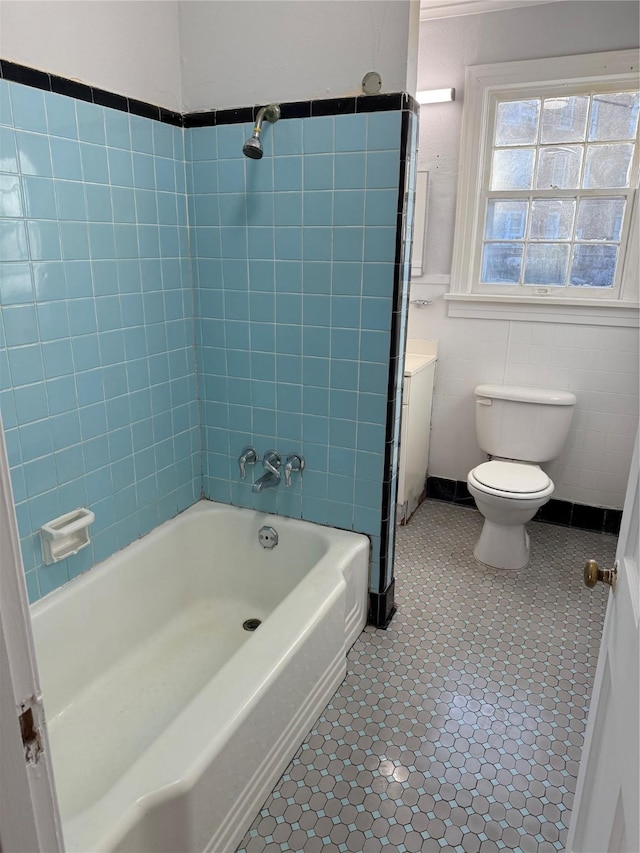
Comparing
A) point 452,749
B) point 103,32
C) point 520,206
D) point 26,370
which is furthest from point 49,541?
point 520,206

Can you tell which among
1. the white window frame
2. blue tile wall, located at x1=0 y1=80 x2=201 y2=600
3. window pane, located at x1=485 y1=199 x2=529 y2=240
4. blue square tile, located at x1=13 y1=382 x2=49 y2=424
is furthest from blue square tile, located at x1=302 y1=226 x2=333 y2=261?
window pane, located at x1=485 y1=199 x2=529 y2=240

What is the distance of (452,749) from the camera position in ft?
5.62

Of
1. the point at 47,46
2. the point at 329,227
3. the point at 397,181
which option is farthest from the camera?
the point at 329,227

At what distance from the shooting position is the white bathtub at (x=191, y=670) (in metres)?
1.21

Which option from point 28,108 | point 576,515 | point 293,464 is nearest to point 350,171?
point 28,108

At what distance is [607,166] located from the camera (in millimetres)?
2668

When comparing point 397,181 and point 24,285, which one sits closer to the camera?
point 24,285

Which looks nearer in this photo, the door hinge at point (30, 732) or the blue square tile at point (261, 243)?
the door hinge at point (30, 732)

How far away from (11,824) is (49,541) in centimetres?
119

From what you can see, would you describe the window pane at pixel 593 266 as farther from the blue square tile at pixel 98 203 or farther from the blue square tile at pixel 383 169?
the blue square tile at pixel 98 203

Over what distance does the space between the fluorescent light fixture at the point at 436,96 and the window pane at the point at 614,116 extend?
2.09ft

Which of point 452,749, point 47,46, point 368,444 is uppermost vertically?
point 47,46

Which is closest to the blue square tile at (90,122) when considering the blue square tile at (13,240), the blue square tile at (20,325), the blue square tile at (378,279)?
the blue square tile at (13,240)

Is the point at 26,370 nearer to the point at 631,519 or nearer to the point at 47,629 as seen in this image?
the point at 47,629
